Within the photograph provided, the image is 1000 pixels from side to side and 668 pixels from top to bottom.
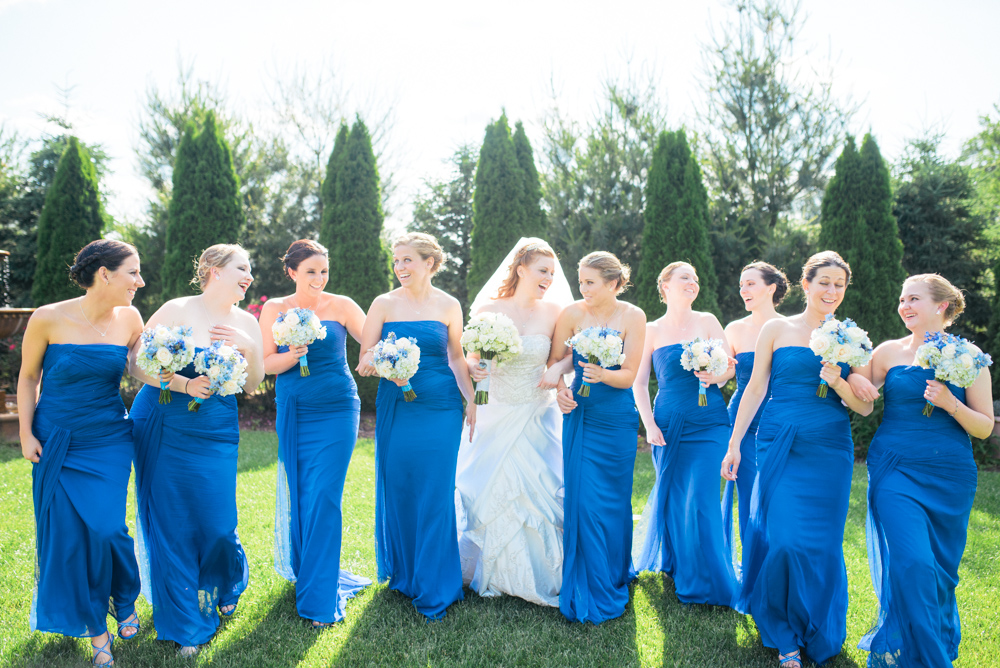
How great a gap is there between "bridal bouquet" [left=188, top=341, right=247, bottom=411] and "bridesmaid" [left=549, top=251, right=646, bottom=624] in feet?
7.55

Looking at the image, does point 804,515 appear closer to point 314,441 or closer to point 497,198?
point 314,441

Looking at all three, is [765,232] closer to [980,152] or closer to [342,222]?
[342,222]

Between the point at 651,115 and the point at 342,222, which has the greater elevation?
the point at 651,115

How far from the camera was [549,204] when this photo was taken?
15.0 metres

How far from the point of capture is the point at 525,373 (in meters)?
5.00

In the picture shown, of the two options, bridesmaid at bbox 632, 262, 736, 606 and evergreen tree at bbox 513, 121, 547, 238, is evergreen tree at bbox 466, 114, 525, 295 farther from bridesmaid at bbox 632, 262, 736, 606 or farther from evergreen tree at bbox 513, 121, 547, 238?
bridesmaid at bbox 632, 262, 736, 606

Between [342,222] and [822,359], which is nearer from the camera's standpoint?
[822,359]

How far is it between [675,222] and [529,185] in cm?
315

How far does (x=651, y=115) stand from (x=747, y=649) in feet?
45.7

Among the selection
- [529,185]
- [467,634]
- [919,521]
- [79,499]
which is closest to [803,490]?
[919,521]

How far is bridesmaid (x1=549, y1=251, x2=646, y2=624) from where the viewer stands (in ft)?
14.9

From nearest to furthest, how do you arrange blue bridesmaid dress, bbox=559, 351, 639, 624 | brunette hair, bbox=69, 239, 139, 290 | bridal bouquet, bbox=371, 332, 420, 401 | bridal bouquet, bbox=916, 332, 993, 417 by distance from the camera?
bridal bouquet, bbox=916, 332, 993, 417
brunette hair, bbox=69, 239, 139, 290
bridal bouquet, bbox=371, 332, 420, 401
blue bridesmaid dress, bbox=559, 351, 639, 624

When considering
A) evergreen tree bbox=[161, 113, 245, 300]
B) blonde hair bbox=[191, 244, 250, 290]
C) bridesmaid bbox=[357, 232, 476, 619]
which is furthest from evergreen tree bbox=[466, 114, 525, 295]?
blonde hair bbox=[191, 244, 250, 290]

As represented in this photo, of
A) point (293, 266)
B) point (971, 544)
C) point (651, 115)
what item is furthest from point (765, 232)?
point (293, 266)
